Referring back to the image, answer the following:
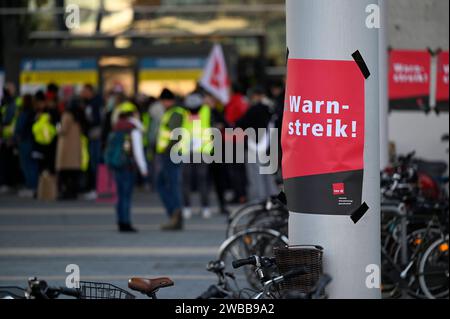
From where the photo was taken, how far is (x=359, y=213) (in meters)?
6.58

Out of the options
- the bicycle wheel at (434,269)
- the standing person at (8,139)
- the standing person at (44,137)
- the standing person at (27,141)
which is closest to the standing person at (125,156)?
the standing person at (44,137)

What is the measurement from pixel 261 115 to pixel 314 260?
448 inches

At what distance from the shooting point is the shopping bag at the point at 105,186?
67.5 feet

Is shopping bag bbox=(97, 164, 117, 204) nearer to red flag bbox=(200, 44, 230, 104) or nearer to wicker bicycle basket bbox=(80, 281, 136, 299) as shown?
red flag bbox=(200, 44, 230, 104)

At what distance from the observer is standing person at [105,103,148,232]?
15.5 m

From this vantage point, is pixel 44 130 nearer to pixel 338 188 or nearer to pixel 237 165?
pixel 237 165

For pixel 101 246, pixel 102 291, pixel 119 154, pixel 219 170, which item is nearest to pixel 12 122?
pixel 219 170

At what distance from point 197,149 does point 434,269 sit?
23.2 ft

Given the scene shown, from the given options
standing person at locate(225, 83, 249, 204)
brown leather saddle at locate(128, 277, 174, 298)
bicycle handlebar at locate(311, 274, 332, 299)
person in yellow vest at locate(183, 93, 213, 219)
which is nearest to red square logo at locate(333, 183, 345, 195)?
bicycle handlebar at locate(311, 274, 332, 299)

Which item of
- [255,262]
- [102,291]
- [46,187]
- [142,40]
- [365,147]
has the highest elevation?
[142,40]

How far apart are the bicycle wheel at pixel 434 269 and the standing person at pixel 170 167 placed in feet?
20.4

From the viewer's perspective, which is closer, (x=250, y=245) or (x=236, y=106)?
(x=250, y=245)
